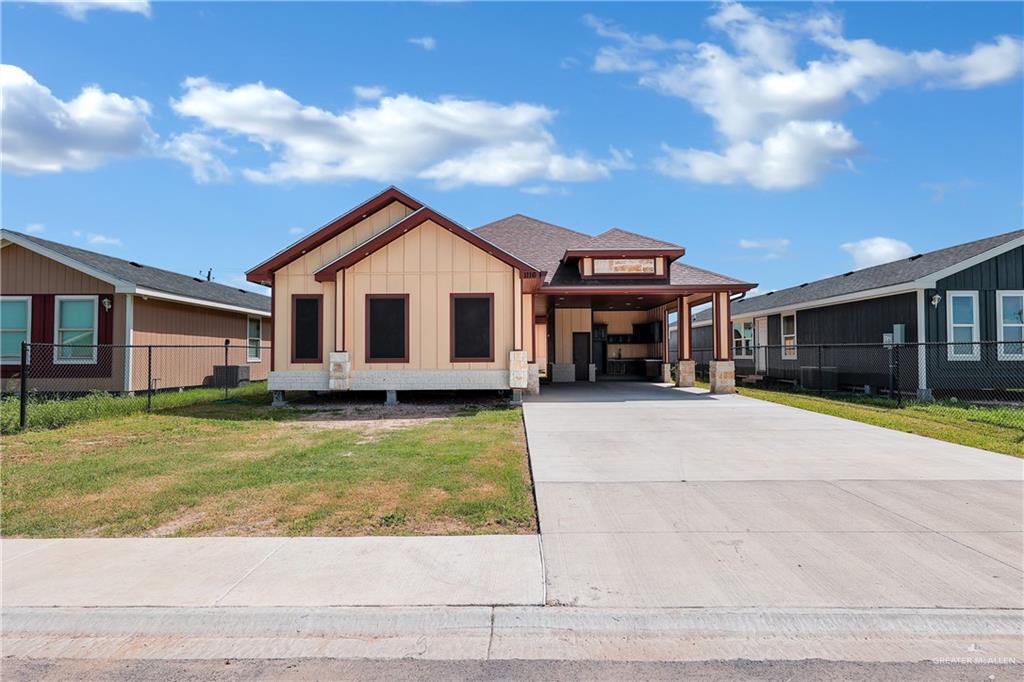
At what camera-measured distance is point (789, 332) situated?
1047 inches

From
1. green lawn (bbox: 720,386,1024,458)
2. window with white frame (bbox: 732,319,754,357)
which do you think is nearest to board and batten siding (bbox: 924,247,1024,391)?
green lawn (bbox: 720,386,1024,458)

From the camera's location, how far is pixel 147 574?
→ 4.70 metres

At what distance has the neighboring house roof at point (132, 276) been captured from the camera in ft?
55.3

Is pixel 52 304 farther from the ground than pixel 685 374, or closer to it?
farther from the ground

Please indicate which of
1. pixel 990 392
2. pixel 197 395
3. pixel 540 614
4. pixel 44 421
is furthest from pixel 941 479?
pixel 197 395

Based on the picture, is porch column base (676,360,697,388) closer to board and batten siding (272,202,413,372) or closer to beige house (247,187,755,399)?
beige house (247,187,755,399)

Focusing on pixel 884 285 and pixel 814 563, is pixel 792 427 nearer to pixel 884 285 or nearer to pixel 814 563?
pixel 814 563

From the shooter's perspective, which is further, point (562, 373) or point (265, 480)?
point (562, 373)

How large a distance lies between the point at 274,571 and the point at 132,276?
16.4 m

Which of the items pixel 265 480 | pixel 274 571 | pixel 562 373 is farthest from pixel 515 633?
pixel 562 373

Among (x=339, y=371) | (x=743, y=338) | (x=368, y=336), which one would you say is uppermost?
(x=743, y=338)

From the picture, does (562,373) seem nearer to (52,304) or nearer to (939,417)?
(939,417)

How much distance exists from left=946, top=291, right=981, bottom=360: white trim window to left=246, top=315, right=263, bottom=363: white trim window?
23.9 metres

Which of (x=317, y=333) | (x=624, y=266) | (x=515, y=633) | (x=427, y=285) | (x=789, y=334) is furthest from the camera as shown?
(x=789, y=334)
